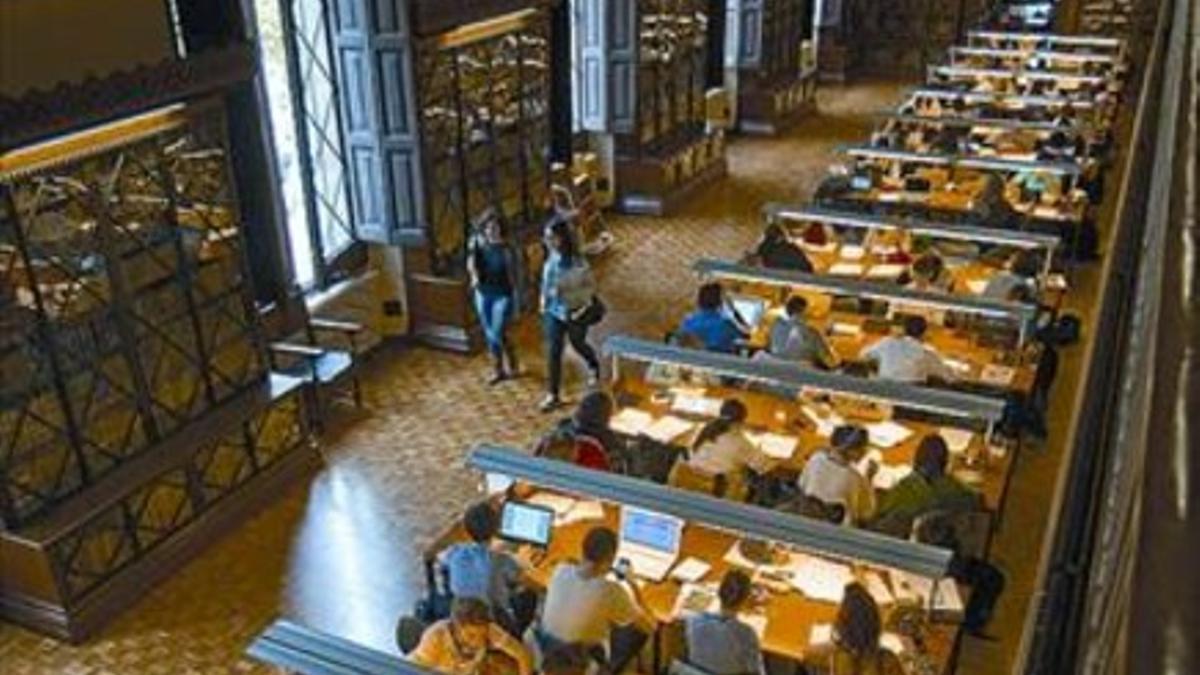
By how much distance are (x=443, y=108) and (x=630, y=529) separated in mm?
5699

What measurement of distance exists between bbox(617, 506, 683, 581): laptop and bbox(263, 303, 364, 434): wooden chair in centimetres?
389

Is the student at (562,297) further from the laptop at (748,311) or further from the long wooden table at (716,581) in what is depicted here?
the long wooden table at (716,581)

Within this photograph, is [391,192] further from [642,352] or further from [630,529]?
[630,529]

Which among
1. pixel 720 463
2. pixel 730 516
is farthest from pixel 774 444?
pixel 730 516

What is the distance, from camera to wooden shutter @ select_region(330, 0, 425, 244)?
32.3 ft

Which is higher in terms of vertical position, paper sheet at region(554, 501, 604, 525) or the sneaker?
paper sheet at region(554, 501, 604, 525)

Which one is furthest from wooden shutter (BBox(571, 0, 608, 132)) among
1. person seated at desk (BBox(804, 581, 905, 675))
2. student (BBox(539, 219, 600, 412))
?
person seated at desk (BBox(804, 581, 905, 675))

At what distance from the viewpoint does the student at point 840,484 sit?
636cm

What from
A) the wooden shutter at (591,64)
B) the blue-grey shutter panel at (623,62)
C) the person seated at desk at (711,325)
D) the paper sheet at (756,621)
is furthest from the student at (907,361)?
the wooden shutter at (591,64)

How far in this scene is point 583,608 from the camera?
5480mm

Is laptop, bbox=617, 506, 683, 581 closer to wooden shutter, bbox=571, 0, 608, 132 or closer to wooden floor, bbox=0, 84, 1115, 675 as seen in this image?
wooden floor, bbox=0, 84, 1115, 675

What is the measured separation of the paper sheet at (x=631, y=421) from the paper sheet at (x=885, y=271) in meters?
3.19

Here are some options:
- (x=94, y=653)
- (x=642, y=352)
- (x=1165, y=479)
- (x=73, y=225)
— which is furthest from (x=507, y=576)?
(x=1165, y=479)

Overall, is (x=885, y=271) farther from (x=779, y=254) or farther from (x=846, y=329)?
(x=846, y=329)
